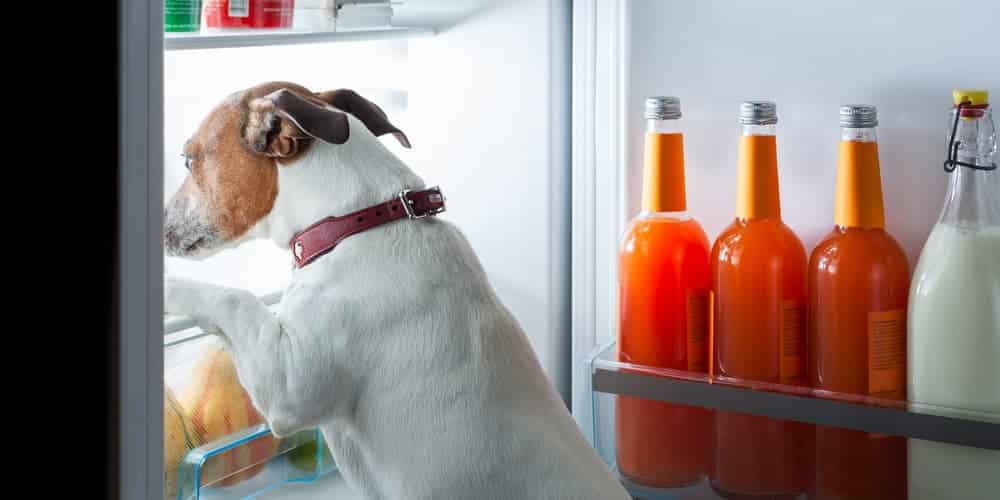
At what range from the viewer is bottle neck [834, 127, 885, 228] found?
3.87 ft

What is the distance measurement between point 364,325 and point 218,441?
0.81 ft

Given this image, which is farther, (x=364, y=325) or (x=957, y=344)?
(x=957, y=344)

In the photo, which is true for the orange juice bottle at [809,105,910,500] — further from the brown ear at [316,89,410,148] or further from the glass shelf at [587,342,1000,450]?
the brown ear at [316,89,410,148]

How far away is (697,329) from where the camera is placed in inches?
50.3

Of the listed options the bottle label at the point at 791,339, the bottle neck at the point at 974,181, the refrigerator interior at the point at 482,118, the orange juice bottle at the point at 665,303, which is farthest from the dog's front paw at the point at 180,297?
the bottle neck at the point at 974,181

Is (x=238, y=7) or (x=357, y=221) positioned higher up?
(x=238, y=7)

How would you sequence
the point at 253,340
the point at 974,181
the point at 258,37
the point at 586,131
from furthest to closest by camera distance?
the point at 586,131
the point at 974,181
the point at 258,37
the point at 253,340

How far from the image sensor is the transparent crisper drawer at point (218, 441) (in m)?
1.06

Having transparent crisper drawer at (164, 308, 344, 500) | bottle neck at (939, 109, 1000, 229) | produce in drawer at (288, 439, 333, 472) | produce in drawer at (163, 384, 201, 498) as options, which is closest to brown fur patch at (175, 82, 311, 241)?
transparent crisper drawer at (164, 308, 344, 500)

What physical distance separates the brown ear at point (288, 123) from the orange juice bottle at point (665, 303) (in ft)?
1.44

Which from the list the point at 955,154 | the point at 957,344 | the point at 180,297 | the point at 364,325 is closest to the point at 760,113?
the point at 955,154

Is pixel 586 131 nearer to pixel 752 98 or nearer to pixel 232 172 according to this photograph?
pixel 752 98

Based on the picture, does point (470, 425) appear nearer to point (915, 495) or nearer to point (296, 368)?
point (296, 368)

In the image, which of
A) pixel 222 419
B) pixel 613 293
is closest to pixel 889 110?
pixel 613 293
